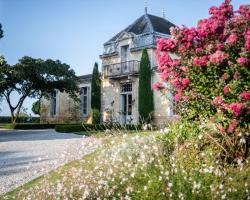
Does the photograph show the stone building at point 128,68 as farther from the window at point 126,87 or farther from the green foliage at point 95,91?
the green foliage at point 95,91

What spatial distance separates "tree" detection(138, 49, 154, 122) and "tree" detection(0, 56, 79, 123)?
5.84 metres

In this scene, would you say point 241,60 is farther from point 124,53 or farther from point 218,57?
point 124,53

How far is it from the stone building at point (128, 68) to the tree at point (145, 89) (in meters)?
0.38

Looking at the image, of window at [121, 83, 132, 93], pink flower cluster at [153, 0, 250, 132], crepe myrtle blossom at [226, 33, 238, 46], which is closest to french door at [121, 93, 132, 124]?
window at [121, 83, 132, 93]

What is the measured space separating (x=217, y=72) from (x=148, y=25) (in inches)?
694

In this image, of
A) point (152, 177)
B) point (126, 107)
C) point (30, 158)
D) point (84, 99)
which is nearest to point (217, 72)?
point (152, 177)

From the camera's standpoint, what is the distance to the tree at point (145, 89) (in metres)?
20.9

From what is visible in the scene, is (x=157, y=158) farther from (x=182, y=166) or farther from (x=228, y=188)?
(x=228, y=188)

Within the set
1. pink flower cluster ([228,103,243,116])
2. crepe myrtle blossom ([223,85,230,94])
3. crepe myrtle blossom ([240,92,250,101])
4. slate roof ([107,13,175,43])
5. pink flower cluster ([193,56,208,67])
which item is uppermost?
slate roof ([107,13,175,43])

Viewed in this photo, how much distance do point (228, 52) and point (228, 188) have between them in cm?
286

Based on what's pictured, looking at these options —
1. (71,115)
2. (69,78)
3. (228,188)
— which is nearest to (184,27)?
(228,188)

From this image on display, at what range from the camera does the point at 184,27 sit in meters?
6.65

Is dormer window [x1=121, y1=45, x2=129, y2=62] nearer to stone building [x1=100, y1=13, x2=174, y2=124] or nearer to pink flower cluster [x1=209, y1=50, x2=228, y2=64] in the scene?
stone building [x1=100, y1=13, x2=174, y2=124]

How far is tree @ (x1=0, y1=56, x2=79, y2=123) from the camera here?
22812 mm
